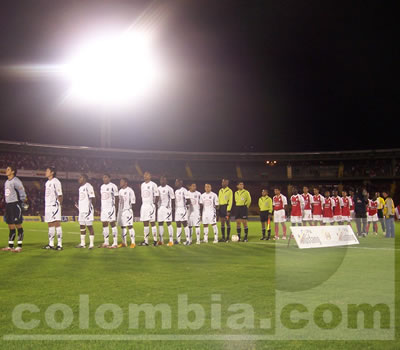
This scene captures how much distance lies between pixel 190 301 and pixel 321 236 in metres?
9.78

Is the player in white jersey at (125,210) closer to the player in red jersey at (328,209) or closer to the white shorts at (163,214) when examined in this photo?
the white shorts at (163,214)

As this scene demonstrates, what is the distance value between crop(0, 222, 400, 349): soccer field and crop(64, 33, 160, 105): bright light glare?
1185 inches

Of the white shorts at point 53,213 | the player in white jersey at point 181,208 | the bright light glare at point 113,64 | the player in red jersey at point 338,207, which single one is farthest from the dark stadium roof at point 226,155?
the white shorts at point 53,213

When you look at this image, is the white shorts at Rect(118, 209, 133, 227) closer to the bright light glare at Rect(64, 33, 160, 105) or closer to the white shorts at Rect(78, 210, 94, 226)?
the white shorts at Rect(78, 210, 94, 226)

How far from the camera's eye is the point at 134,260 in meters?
11.5

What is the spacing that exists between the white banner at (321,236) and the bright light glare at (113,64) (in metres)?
28.3

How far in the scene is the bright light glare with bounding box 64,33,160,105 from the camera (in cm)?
3872

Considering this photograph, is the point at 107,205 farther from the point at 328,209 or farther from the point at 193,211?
the point at 328,209

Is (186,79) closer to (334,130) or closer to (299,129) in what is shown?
(299,129)

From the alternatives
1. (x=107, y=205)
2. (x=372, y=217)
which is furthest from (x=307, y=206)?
(x=107, y=205)

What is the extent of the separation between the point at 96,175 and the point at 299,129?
27.9 meters

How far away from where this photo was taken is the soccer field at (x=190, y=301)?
4.71 m

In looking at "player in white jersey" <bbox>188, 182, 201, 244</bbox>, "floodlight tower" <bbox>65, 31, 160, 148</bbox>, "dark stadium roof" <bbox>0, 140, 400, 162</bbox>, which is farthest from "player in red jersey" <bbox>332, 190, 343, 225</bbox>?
"dark stadium roof" <bbox>0, 140, 400, 162</bbox>

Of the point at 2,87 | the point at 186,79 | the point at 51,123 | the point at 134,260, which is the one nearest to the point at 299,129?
the point at 186,79
